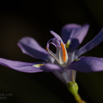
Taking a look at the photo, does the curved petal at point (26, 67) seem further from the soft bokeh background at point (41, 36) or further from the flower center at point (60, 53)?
the soft bokeh background at point (41, 36)

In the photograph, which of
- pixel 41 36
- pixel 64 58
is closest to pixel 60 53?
pixel 64 58

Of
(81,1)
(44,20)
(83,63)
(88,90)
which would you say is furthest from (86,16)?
(83,63)

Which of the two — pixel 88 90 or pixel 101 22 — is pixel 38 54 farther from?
pixel 101 22

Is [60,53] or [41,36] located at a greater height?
[41,36]

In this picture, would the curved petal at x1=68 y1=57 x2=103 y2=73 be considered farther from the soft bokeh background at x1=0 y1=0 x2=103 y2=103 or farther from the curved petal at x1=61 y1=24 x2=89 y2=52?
the soft bokeh background at x1=0 y1=0 x2=103 y2=103

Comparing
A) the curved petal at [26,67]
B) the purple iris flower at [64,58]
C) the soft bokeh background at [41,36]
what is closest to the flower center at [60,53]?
the purple iris flower at [64,58]

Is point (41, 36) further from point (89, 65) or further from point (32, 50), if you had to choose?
point (89, 65)
